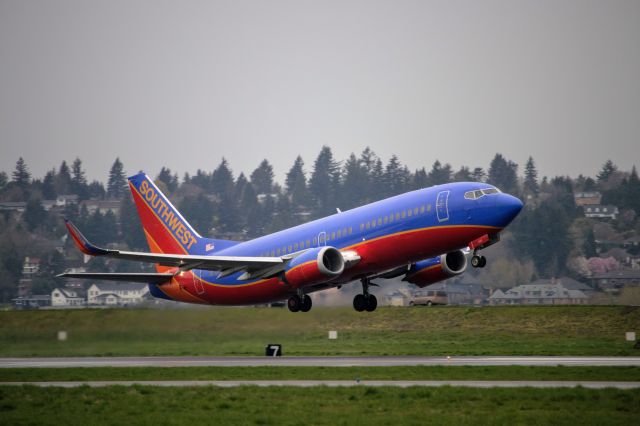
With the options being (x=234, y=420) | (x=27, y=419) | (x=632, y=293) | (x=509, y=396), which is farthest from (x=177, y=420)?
(x=632, y=293)

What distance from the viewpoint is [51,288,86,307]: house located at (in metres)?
114

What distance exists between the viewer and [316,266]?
47219 millimetres

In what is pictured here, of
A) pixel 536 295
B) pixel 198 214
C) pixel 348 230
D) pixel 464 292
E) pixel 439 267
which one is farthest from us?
pixel 198 214

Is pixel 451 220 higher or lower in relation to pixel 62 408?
higher

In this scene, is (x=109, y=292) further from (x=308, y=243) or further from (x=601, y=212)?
(x=308, y=243)

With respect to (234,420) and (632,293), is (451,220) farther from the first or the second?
(632,293)

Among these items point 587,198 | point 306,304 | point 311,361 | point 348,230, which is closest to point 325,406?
point 311,361

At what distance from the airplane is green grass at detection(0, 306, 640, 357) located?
146 centimetres

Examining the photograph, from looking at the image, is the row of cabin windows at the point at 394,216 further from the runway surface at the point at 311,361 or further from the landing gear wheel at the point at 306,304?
the runway surface at the point at 311,361

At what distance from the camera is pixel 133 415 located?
2928cm

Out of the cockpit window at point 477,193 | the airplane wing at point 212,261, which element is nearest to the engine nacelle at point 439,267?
the cockpit window at point 477,193

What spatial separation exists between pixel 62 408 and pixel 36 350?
21081mm

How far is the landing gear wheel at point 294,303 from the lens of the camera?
50562 millimetres

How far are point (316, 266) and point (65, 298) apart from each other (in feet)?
245
